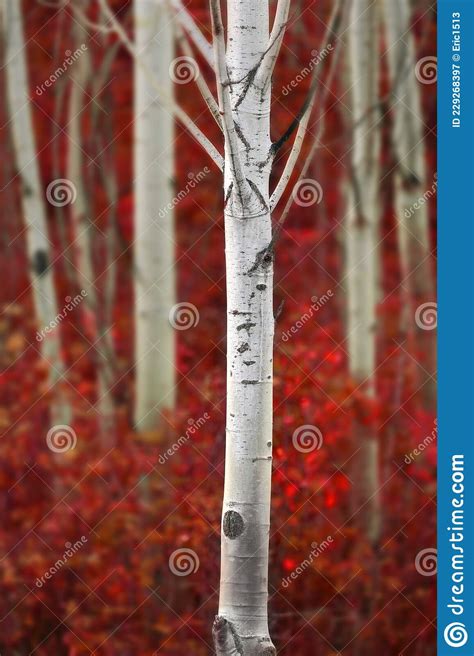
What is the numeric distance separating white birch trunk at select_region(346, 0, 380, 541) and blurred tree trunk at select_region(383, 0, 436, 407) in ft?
1.06

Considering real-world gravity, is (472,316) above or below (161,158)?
below

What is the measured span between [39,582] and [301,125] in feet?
13.7

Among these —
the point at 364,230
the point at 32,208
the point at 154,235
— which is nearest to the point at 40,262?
the point at 32,208

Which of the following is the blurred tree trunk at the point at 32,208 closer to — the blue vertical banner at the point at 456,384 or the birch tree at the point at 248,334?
the blue vertical banner at the point at 456,384

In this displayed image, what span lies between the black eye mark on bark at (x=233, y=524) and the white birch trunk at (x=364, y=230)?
382 cm

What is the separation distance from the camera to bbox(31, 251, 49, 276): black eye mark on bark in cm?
771

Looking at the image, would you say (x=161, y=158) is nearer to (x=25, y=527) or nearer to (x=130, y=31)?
(x=25, y=527)

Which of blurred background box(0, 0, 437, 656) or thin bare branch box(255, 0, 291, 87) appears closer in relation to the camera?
thin bare branch box(255, 0, 291, 87)

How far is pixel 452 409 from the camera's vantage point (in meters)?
3.97

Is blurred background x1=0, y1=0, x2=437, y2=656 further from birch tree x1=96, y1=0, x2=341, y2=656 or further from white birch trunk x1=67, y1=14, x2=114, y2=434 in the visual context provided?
birch tree x1=96, y1=0, x2=341, y2=656

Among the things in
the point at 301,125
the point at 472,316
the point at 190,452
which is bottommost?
the point at 190,452

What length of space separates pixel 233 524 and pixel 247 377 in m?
0.55

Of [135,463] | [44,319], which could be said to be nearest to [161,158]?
[44,319]

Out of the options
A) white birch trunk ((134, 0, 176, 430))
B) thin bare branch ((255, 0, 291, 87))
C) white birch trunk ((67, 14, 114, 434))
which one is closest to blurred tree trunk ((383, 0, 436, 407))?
white birch trunk ((134, 0, 176, 430))
